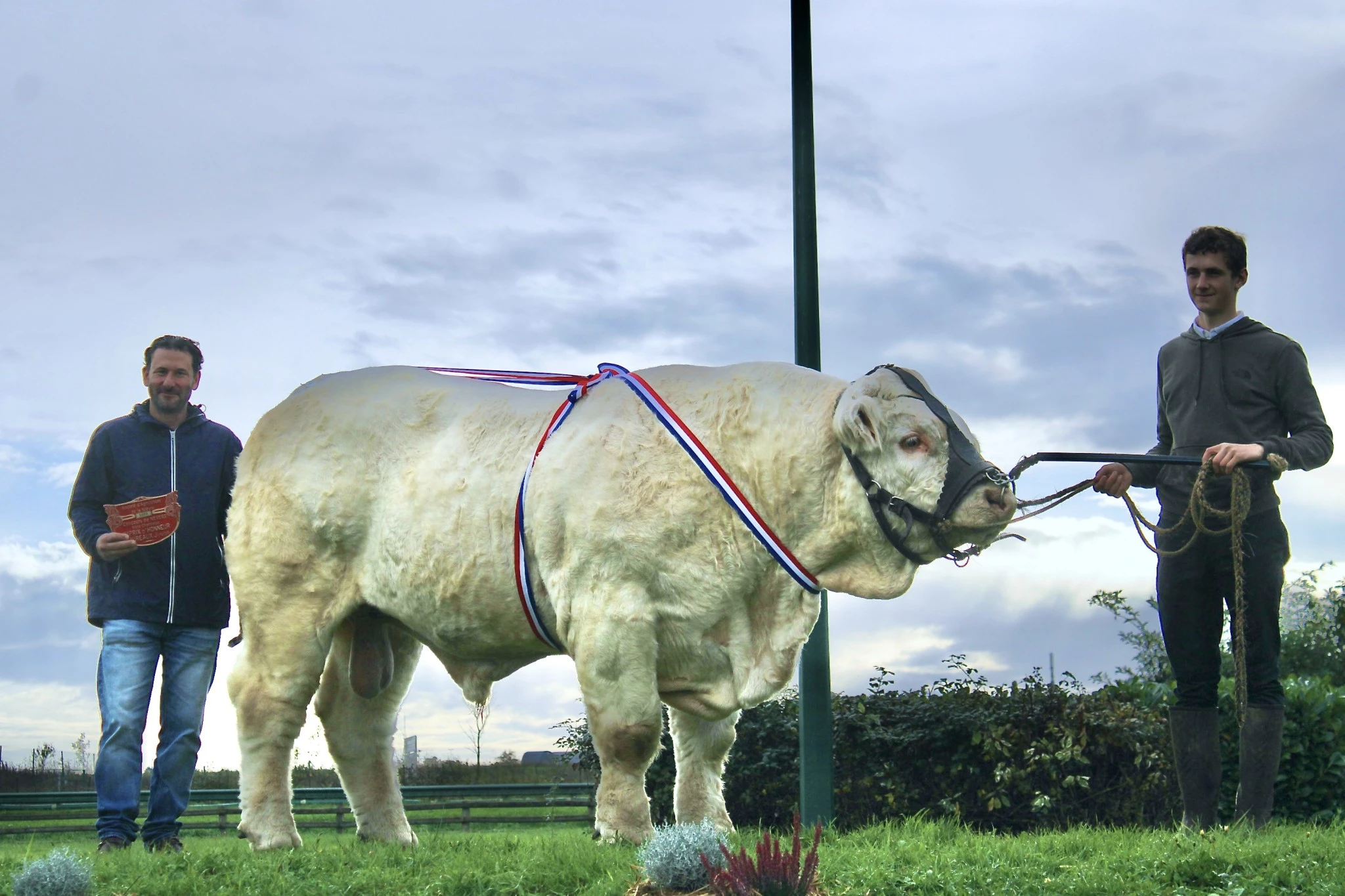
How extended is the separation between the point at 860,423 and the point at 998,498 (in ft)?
2.12

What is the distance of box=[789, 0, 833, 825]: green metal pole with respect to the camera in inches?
288

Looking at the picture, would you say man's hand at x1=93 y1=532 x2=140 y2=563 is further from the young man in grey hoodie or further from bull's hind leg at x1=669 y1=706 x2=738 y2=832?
the young man in grey hoodie

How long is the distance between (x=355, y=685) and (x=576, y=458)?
76.8 inches

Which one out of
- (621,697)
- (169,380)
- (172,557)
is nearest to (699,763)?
(621,697)

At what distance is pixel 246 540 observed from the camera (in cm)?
680

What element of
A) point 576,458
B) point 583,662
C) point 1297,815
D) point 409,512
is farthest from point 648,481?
point 1297,815

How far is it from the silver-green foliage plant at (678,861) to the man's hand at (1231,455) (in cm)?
305

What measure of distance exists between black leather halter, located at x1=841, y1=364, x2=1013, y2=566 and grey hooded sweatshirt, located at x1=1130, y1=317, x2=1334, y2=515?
154 cm

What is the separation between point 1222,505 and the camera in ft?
21.6

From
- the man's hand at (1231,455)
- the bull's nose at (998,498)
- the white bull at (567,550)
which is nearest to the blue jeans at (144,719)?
the white bull at (567,550)

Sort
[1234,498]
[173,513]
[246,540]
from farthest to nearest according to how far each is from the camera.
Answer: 1. [173,513]
2. [246,540]
3. [1234,498]

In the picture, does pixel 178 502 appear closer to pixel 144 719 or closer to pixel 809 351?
pixel 144 719

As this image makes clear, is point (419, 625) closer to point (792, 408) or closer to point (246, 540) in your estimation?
point (246, 540)

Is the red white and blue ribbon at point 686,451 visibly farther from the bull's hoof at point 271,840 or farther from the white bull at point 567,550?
the bull's hoof at point 271,840
